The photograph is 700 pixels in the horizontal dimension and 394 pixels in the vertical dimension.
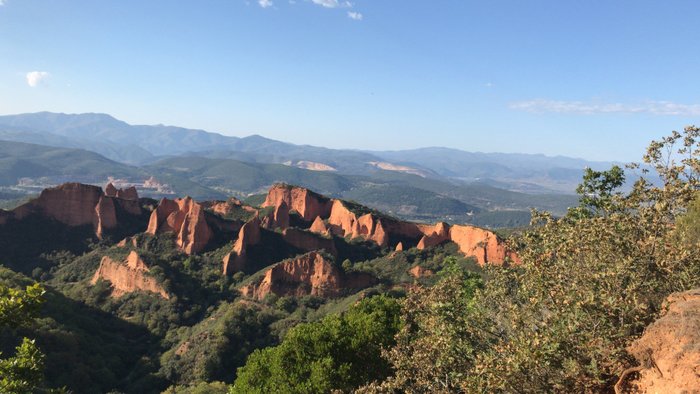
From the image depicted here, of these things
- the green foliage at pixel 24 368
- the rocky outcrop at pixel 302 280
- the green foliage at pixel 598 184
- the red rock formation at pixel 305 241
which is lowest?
the rocky outcrop at pixel 302 280

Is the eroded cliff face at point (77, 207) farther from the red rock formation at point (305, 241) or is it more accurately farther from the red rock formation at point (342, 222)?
the red rock formation at point (342, 222)

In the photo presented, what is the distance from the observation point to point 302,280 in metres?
67.1

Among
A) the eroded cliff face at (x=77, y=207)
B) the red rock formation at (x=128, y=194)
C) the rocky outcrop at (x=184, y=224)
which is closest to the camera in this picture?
the rocky outcrop at (x=184, y=224)

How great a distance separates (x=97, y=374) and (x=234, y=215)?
54.4m

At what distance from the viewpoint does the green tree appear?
12.7 meters

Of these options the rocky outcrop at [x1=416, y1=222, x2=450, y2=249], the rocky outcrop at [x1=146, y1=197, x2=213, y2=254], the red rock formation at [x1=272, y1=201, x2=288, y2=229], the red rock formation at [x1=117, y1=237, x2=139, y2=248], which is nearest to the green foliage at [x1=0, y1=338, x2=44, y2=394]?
the rocky outcrop at [x1=146, y1=197, x2=213, y2=254]

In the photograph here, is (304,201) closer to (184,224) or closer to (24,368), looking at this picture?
(184,224)

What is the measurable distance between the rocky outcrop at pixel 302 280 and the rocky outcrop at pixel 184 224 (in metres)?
16.7

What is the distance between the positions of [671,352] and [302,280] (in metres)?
59.8

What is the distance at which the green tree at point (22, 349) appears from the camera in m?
12.7

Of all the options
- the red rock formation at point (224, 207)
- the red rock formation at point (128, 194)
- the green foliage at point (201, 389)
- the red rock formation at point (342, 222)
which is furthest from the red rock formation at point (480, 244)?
the red rock formation at point (128, 194)

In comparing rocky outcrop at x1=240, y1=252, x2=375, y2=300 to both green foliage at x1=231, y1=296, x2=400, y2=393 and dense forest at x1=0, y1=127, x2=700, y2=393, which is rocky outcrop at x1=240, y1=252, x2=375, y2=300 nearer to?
dense forest at x1=0, y1=127, x2=700, y2=393

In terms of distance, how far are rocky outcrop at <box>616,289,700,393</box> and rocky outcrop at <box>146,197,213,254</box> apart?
7469 centimetres

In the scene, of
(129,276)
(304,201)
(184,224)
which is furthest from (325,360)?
(304,201)
